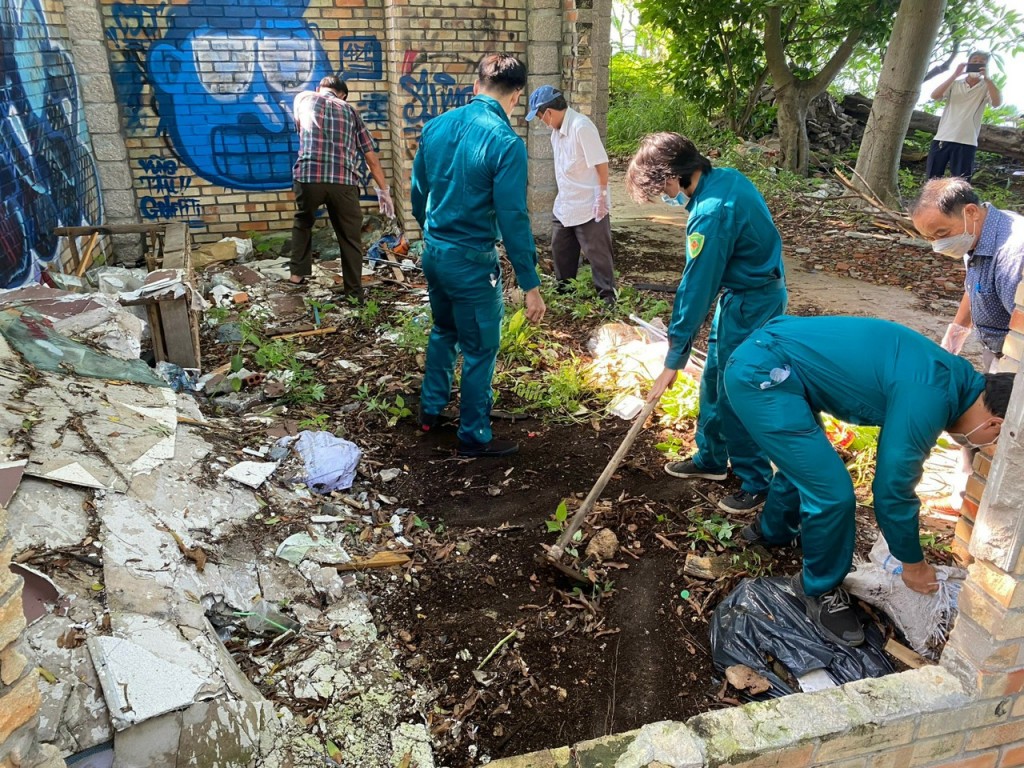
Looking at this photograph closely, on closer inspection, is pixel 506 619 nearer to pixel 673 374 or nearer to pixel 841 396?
pixel 673 374

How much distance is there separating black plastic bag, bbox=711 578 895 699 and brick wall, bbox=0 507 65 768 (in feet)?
7.57

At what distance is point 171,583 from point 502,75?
3067 millimetres

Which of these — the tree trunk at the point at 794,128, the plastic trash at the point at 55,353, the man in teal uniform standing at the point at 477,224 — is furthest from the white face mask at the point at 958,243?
the tree trunk at the point at 794,128

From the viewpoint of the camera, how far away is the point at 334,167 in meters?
6.46

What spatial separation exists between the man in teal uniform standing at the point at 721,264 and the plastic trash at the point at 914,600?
37.4 inches

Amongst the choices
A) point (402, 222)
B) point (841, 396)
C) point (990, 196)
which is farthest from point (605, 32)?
point (841, 396)

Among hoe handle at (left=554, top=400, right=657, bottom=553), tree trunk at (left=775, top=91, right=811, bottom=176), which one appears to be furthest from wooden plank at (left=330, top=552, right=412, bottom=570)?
tree trunk at (left=775, top=91, right=811, bottom=176)

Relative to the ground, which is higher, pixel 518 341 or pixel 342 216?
pixel 342 216

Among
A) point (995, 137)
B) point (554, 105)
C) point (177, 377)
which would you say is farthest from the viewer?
point (995, 137)

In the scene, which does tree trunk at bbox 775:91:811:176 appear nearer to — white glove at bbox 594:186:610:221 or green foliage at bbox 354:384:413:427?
white glove at bbox 594:186:610:221

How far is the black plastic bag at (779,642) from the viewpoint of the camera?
109 inches

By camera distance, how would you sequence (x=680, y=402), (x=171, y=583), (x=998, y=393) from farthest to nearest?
1. (x=680, y=402)
2. (x=171, y=583)
3. (x=998, y=393)

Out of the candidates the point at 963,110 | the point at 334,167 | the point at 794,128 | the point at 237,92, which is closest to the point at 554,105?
the point at 334,167

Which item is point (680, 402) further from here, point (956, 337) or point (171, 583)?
point (171, 583)
